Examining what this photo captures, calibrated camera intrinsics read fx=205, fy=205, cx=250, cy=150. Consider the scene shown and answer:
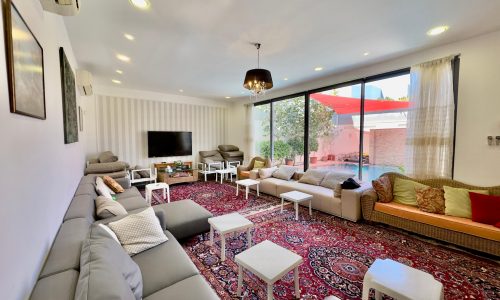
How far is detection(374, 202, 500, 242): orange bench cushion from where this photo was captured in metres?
2.30

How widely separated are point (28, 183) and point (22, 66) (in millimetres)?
647

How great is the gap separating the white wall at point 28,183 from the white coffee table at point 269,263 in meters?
1.29

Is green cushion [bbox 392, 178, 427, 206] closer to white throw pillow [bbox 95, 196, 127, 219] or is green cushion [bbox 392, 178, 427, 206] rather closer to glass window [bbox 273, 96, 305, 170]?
glass window [bbox 273, 96, 305, 170]

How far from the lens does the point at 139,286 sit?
4.08ft

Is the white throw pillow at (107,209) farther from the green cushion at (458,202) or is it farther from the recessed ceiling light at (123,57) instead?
the green cushion at (458,202)

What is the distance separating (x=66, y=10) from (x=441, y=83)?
4441mm

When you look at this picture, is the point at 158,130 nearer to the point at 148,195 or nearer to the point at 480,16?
the point at 148,195

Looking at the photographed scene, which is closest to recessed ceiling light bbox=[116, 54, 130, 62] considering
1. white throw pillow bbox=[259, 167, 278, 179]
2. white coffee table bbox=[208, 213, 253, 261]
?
white coffee table bbox=[208, 213, 253, 261]

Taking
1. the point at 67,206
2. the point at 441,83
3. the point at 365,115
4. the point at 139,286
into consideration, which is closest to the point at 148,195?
the point at 67,206

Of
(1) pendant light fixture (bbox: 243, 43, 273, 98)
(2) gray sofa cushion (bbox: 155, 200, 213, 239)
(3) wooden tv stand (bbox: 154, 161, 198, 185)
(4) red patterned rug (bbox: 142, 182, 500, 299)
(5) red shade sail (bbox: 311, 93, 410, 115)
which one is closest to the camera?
(4) red patterned rug (bbox: 142, 182, 500, 299)

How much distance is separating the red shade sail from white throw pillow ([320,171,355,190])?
1.32m

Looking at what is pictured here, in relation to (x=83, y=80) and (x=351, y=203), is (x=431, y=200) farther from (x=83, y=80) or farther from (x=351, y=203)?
(x=83, y=80)

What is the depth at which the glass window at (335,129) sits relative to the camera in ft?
14.1

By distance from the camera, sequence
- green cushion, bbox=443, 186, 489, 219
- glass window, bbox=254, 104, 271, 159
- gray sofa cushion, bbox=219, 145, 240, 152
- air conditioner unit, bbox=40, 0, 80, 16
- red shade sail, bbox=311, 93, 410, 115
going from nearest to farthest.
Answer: air conditioner unit, bbox=40, 0, 80, 16 → green cushion, bbox=443, 186, 489, 219 → red shade sail, bbox=311, 93, 410, 115 → glass window, bbox=254, 104, 271, 159 → gray sofa cushion, bbox=219, 145, 240, 152
